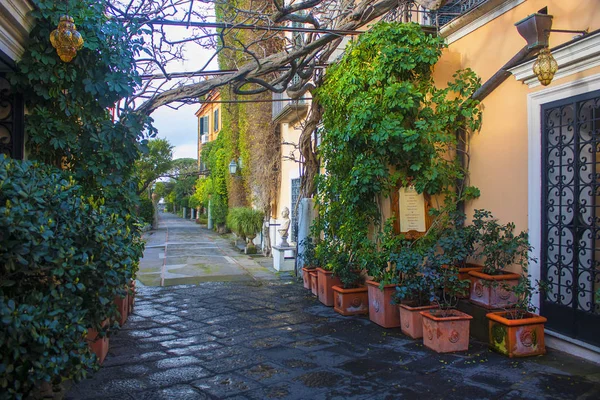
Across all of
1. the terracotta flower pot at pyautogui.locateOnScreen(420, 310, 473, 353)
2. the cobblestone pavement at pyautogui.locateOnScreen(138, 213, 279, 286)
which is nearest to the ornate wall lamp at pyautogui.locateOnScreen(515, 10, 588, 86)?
the terracotta flower pot at pyautogui.locateOnScreen(420, 310, 473, 353)

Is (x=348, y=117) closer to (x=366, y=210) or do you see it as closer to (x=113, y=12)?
(x=366, y=210)

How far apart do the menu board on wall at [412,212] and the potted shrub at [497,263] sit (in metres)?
0.89

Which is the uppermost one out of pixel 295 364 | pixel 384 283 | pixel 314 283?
pixel 384 283

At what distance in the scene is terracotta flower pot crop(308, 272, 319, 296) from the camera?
7.17m

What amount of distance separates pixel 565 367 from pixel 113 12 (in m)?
5.79

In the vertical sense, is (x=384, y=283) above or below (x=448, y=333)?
above

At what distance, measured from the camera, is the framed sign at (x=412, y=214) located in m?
5.87

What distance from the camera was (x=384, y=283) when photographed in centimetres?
533

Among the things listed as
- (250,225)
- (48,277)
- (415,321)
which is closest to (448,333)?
(415,321)

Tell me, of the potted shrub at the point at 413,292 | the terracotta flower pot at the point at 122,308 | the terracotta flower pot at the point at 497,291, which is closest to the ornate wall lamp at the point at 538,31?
the terracotta flower pot at the point at 497,291

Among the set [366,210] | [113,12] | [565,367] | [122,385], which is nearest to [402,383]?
[565,367]

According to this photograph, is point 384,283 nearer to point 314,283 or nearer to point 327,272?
point 327,272

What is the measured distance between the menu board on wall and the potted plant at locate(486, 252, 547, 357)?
5.72ft

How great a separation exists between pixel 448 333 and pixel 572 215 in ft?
5.17
